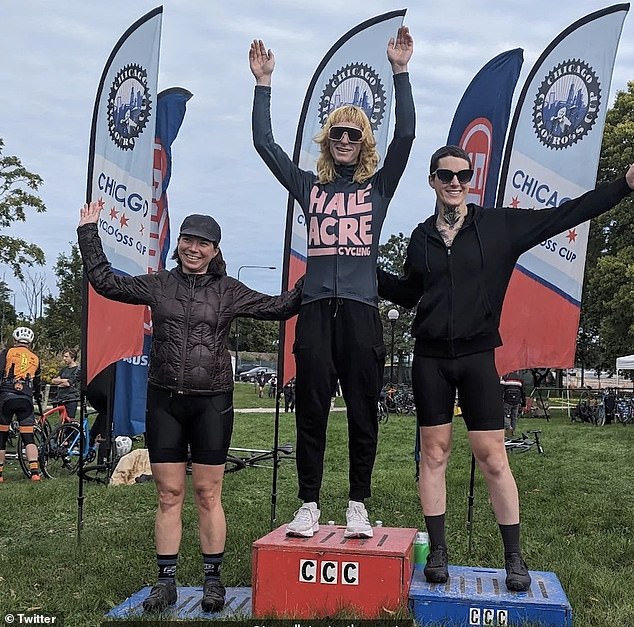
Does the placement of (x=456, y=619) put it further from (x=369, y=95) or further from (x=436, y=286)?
(x=369, y=95)

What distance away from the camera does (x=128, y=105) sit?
6.76 meters

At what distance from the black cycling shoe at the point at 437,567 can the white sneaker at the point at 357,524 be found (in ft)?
1.13

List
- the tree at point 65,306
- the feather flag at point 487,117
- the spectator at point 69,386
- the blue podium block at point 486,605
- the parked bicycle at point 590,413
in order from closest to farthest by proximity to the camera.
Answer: the blue podium block at point 486,605, the feather flag at point 487,117, the spectator at point 69,386, the parked bicycle at point 590,413, the tree at point 65,306

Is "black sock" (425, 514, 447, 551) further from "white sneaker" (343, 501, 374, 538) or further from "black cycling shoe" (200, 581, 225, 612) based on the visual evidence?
"black cycling shoe" (200, 581, 225, 612)

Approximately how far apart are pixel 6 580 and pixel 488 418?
125 inches

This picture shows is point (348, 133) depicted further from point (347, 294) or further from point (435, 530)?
point (435, 530)

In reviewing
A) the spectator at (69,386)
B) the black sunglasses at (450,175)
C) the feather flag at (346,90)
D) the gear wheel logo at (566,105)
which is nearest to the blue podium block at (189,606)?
the black sunglasses at (450,175)

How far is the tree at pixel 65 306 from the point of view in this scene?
39816 millimetres

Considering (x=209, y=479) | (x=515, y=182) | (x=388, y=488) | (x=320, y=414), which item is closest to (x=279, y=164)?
(x=320, y=414)

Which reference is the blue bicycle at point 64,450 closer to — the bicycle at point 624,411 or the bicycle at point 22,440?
the bicycle at point 22,440

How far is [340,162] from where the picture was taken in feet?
14.1

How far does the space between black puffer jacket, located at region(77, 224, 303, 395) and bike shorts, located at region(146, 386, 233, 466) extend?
0.07 metres

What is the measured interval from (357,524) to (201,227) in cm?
182

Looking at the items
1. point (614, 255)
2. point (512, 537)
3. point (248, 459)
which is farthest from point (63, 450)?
point (614, 255)
